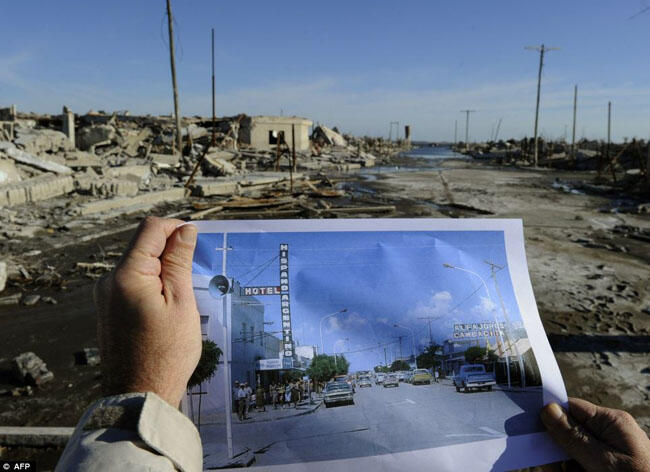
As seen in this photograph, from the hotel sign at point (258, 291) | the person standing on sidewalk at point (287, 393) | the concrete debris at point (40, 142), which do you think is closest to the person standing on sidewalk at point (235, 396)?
the person standing on sidewalk at point (287, 393)

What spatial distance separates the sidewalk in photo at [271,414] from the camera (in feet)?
3.57

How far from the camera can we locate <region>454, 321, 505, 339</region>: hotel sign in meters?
1.25

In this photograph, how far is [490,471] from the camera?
1.13 metres

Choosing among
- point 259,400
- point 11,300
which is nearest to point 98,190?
point 11,300

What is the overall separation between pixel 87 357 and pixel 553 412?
3624mm

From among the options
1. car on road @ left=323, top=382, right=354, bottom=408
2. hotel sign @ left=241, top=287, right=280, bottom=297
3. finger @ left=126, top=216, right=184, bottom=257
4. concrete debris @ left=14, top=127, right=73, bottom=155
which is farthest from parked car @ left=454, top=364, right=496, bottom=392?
concrete debris @ left=14, top=127, right=73, bottom=155

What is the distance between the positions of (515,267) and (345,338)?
0.59 metres

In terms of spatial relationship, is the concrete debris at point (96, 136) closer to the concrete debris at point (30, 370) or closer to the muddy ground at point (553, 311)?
the muddy ground at point (553, 311)

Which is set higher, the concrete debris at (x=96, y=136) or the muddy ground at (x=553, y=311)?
the concrete debris at (x=96, y=136)

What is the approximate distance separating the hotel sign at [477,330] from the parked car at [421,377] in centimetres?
14

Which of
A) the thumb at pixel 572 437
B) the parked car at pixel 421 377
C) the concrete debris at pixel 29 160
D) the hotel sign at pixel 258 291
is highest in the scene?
the concrete debris at pixel 29 160

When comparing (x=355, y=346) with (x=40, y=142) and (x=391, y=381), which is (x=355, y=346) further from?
(x=40, y=142)

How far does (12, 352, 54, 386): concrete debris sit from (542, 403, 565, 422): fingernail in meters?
3.48

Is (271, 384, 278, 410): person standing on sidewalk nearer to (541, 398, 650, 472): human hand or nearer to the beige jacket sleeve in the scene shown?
the beige jacket sleeve
